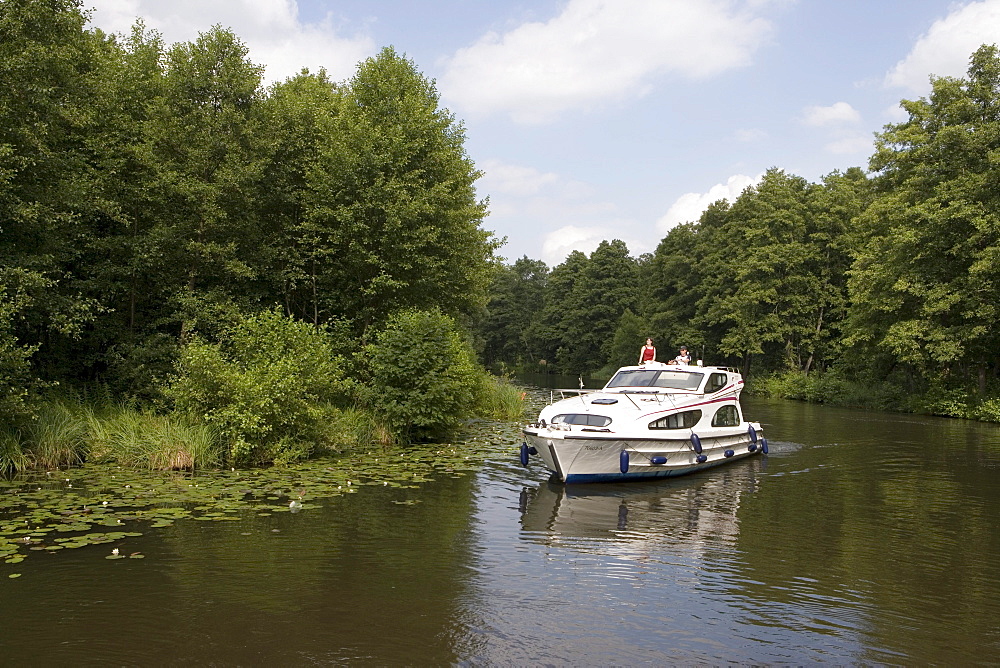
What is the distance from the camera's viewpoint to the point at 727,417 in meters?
19.6

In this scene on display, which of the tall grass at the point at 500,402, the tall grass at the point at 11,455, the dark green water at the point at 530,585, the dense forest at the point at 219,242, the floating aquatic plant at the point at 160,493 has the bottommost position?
the dark green water at the point at 530,585

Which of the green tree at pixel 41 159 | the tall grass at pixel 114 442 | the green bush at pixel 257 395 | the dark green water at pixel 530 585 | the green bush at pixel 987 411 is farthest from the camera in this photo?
the green bush at pixel 987 411

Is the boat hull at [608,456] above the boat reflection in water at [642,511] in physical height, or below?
above

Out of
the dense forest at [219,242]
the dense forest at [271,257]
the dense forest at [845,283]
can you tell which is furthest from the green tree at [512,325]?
the dense forest at [219,242]

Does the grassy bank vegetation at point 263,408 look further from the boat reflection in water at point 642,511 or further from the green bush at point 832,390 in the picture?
the green bush at point 832,390

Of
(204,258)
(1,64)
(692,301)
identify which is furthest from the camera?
(692,301)

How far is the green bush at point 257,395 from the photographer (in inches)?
630

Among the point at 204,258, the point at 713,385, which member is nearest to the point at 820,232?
the point at 713,385

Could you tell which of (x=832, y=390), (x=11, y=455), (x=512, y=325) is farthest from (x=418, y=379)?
(x=512, y=325)

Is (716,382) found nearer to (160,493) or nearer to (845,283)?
(160,493)

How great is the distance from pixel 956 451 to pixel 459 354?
1534 cm

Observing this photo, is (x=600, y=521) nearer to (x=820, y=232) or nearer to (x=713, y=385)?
(x=713, y=385)

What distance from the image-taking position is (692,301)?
70312mm

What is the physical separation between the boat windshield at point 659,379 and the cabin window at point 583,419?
141 inches
